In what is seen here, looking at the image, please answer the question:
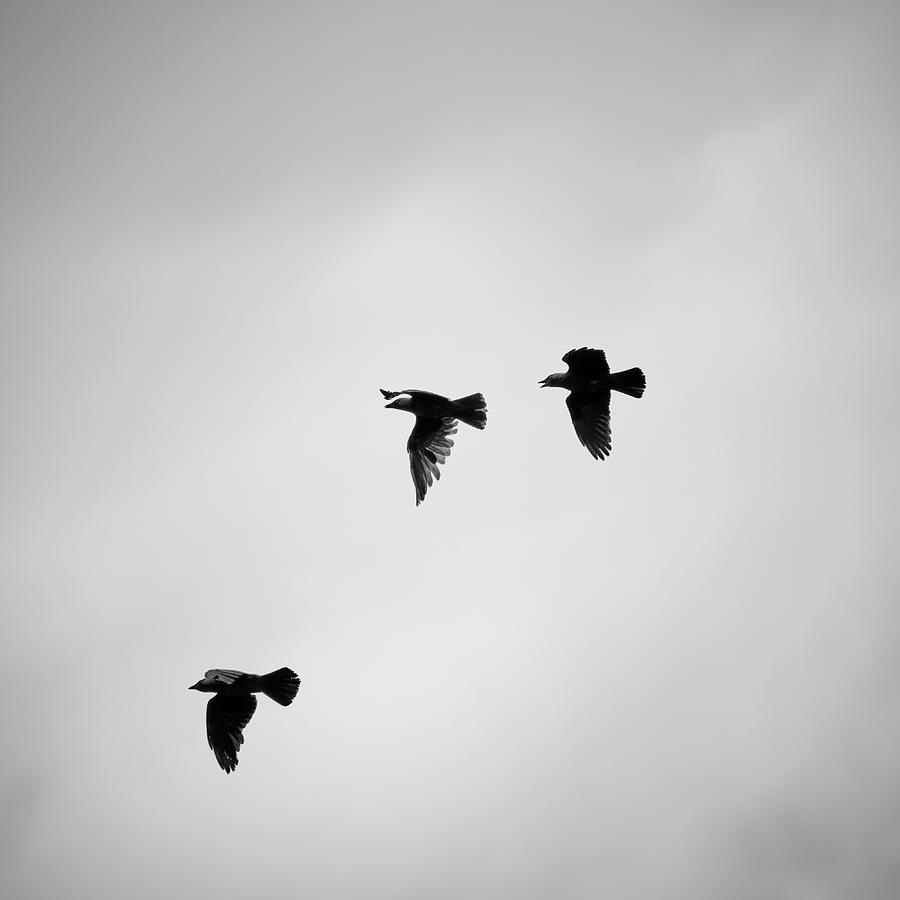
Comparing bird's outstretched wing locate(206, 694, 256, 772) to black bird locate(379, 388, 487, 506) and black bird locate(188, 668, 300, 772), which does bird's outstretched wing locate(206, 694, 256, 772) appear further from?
black bird locate(379, 388, 487, 506)

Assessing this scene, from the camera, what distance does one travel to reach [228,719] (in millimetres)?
18719

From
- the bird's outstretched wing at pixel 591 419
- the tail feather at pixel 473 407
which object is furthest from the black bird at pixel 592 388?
the tail feather at pixel 473 407

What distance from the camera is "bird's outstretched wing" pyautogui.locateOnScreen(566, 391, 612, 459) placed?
2022cm

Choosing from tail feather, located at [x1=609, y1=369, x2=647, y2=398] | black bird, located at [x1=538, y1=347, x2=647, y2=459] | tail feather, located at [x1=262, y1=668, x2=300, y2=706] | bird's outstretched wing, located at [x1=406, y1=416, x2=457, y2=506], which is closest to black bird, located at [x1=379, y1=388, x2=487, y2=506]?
bird's outstretched wing, located at [x1=406, y1=416, x2=457, y2=506]

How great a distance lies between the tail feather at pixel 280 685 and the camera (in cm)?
1819

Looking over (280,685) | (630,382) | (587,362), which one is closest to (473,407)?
(587,362)

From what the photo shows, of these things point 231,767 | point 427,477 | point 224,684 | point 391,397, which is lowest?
point 231,767

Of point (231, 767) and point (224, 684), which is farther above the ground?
point (224, 684)

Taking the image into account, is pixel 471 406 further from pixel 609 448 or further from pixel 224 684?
pixel 224 684

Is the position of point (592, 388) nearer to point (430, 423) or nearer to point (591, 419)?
point (591, 419)

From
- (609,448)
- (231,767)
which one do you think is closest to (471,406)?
(609,448)

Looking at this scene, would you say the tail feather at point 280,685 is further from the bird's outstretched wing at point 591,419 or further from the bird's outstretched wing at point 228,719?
the bird's outstretched wing at point 591,419

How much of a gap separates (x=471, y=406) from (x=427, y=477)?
2.10m

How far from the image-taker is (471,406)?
19750 mm
